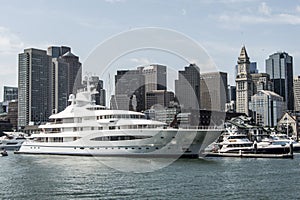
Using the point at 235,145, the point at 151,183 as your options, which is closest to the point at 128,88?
the point at 235,145

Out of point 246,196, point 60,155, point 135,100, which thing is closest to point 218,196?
point 246,196

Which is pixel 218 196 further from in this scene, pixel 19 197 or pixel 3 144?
pixel 3 144

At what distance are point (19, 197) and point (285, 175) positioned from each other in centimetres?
2709

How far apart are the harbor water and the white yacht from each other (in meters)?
12.2

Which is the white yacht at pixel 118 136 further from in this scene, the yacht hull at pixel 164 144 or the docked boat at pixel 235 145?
the docked boat at pixel 235 145

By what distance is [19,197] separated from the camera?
3472 cm

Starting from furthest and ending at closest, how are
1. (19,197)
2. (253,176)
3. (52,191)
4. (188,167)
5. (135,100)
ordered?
(135,100) < (188,167) < (253,176) < (52,191) < (19,197)

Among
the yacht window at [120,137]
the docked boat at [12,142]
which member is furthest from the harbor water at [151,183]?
the docked boat at [12,142]

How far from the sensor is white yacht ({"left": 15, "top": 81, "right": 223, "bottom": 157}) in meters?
68.9

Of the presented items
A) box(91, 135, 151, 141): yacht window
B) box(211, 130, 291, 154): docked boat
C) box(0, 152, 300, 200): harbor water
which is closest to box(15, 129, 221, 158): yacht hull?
box(91, 135, 151, 141): yacht window

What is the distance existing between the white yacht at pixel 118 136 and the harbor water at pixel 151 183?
40.1ft

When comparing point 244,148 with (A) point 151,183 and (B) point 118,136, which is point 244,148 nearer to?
(B) point 118,136

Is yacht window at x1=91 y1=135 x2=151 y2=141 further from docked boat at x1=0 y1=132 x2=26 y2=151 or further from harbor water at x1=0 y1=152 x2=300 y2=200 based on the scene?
docked boat at x1=0 y1=132 x2=26 y2=151

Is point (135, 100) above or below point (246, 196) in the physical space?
above
